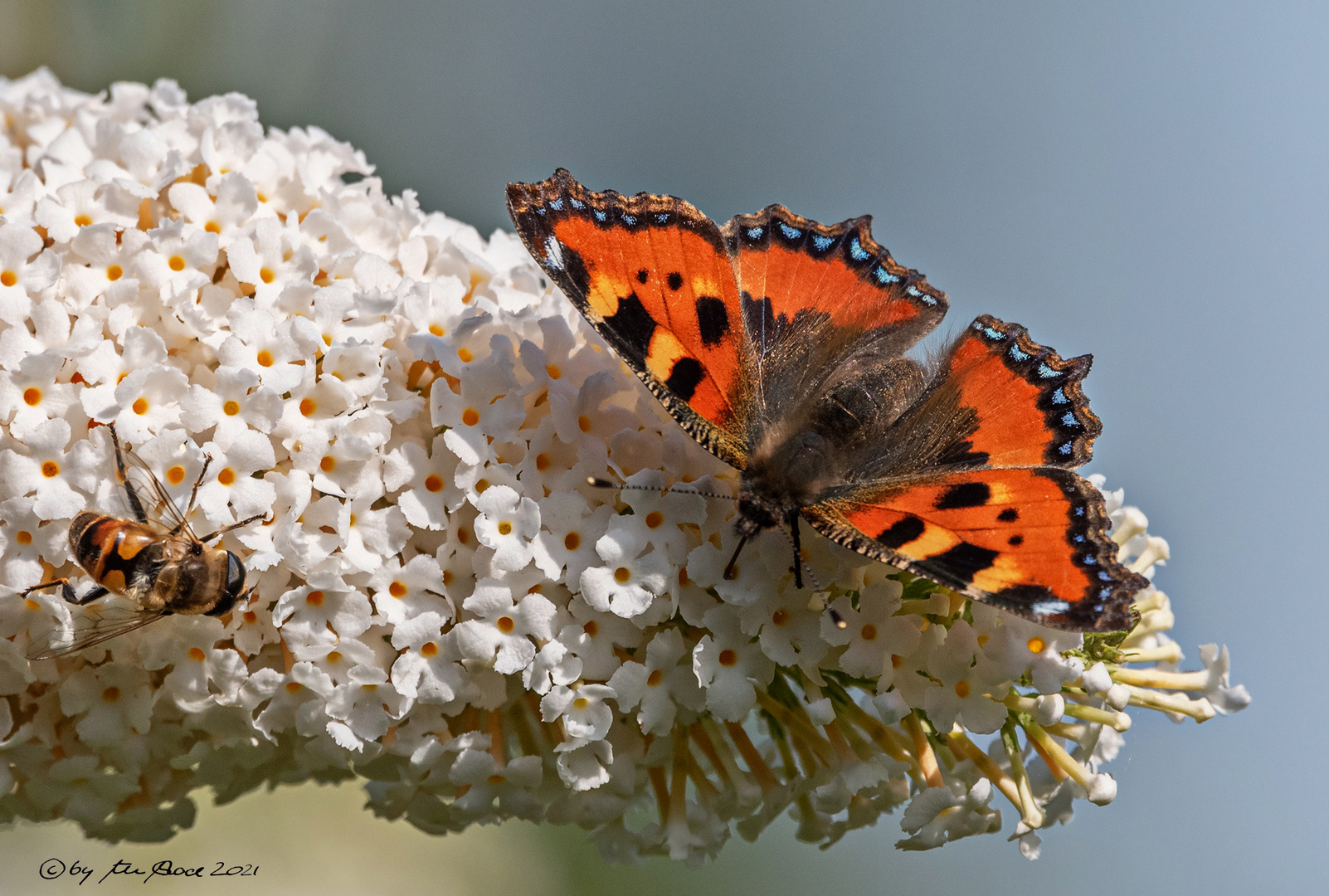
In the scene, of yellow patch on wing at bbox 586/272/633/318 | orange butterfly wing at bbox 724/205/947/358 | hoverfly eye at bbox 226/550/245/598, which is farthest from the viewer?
orange butterfly wing at bbox 724/205/947/358

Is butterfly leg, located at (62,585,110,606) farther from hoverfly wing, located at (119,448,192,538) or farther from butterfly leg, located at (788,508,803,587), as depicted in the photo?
butterfly leg, located at (788,508,803,587)

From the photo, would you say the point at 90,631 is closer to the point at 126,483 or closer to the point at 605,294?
the point at 126,483

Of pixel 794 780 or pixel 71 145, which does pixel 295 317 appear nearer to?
pixel 71 145

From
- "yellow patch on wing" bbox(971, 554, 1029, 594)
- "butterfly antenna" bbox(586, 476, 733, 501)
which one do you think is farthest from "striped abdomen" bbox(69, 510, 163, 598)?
"yellow patch on wing" bbox(971, 554, 1029, 594)

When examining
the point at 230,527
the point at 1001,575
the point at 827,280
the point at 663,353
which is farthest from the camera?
the point at 827,280

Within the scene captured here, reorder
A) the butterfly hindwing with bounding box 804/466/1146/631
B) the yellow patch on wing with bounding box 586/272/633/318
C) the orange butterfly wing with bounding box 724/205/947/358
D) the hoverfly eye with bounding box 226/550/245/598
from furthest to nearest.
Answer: the orange butterfly wing with bounding box 724/205/947/358 < the yellow patch on wing with bounding box 586/272/633/318 < the hoverfly eye with bounding box 226/550/245/598 < the butterfly hindwing with bounding box 804/466/1146/631

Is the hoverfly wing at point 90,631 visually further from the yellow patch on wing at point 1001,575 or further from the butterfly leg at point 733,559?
the yellow patch on wing at point 1001,575

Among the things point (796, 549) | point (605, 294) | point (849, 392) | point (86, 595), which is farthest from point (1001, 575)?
point (86, 595)
